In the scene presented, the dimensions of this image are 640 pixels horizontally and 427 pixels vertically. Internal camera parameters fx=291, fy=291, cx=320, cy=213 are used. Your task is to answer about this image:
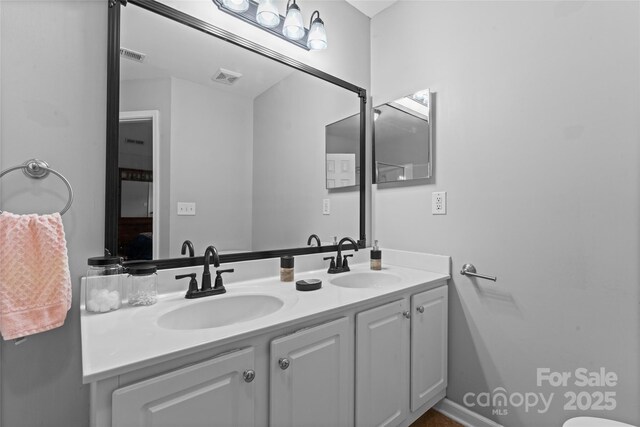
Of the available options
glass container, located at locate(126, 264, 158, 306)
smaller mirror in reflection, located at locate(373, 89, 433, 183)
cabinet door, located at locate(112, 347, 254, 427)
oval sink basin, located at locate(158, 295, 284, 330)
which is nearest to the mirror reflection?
glass container, located at locate(126, 264, 158, 306)

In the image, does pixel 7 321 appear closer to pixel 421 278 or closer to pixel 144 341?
pixel 144 341

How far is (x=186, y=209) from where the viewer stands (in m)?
1.27

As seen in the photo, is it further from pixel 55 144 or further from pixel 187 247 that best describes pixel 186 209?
pixel 55 144

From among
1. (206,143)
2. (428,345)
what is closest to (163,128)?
(206,143)

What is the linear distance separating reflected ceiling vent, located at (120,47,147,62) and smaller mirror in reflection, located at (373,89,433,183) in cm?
135

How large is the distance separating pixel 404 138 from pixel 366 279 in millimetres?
884

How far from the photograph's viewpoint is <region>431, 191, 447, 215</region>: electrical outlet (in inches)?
63.1

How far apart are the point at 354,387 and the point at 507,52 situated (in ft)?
5.39

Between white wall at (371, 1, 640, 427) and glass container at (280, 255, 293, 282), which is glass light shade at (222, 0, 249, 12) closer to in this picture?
white wall at (371, 1, 640, 427)

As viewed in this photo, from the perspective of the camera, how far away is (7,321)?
2.64 feet

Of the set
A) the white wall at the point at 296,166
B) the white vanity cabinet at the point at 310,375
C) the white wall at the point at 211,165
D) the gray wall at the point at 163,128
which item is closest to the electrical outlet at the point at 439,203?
the white vanity cabinet at the point at 310,375

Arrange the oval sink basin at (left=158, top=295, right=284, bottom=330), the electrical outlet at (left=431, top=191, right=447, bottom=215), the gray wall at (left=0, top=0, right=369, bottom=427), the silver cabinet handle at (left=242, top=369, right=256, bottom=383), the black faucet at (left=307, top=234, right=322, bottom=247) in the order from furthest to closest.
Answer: the black faucet at (left=307, top=234, right=322, bottom=247), the electrical outlet at (left=431, top=191, right=447, bottom=215), the oval sink basin at (left=158, top=295, right=284, bottom=330), the gray wall at (left=0, top=0, right=369, bottom=427), the silver cabinet handle at (left=242, top=369, right=256, bottom=383)

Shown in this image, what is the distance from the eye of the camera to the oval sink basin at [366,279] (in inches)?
62.3

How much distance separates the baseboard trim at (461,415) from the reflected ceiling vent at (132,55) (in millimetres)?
2196
